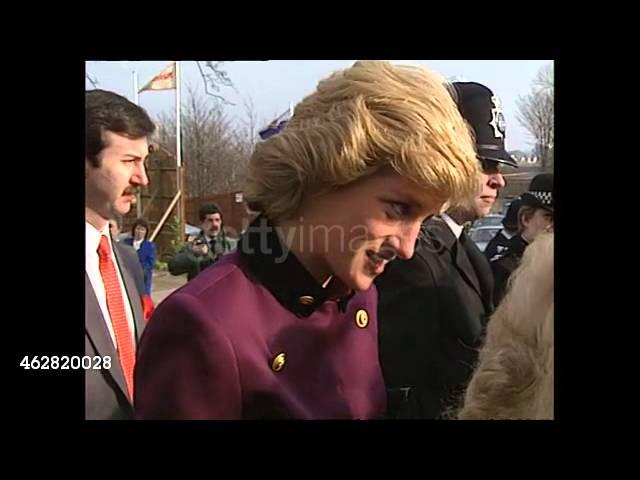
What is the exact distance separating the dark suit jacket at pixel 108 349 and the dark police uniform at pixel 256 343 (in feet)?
0.22

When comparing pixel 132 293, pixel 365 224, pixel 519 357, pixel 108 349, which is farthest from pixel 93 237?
pixel 519 357

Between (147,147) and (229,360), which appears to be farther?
(147,147)

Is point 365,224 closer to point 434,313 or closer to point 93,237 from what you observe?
point 434,313

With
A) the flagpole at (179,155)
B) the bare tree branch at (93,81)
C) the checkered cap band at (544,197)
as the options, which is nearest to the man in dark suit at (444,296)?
the checkered cap band at (544,197)

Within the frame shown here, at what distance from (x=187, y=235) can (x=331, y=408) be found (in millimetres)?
687

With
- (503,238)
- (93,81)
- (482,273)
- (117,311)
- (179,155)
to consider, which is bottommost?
(117,311)

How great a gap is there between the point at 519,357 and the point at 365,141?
2.37 ft

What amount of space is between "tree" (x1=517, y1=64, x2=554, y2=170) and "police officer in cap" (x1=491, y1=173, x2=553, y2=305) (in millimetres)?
67

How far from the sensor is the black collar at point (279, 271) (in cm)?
223

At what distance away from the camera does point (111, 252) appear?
2361mm

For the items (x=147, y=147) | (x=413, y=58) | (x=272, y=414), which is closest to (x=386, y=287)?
(x=272, y=414)

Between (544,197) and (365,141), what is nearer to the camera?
(365,141)

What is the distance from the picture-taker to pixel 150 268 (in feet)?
7.69
